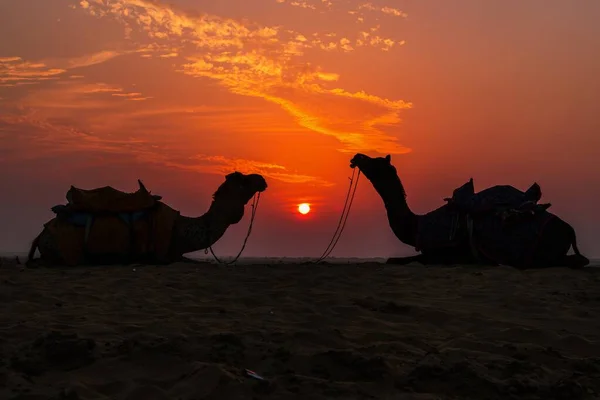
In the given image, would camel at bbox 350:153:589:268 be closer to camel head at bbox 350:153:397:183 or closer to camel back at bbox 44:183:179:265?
camel head at bbox 350:153:397:183

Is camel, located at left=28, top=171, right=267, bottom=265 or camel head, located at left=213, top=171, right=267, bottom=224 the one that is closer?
camel, located at left=28, top=171, right=267, bottom=265

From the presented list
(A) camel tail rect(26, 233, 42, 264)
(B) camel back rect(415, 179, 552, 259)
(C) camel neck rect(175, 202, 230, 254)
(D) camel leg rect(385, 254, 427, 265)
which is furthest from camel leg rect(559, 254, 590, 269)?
(A) camel tail rect(26, 233, 42, 264)

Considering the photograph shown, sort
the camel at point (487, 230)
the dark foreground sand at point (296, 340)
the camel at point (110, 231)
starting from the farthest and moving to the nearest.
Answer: the camel at point (110, 231) → the camel at point (487, 230) → the dark foreground sand at point (296, 340)

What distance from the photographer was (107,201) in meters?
12.7

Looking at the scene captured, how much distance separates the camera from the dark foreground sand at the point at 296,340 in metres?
4.07

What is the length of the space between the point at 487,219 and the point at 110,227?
7886 millimetres

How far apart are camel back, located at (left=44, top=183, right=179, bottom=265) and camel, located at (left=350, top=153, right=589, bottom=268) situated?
5.12 meters

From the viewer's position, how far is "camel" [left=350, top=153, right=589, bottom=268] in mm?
11852

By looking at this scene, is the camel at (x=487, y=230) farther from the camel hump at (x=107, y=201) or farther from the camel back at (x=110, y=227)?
the camel hump at (x=107, y=201)

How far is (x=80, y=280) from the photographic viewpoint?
872 cm

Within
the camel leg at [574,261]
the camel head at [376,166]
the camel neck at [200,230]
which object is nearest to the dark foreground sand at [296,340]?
the camel leg at [574,261]

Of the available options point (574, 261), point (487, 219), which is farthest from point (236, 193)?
point (574, 261)

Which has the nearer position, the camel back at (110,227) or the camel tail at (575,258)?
the camel tail at (575,258)

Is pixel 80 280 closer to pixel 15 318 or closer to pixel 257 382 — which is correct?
→ pixel 15 318
